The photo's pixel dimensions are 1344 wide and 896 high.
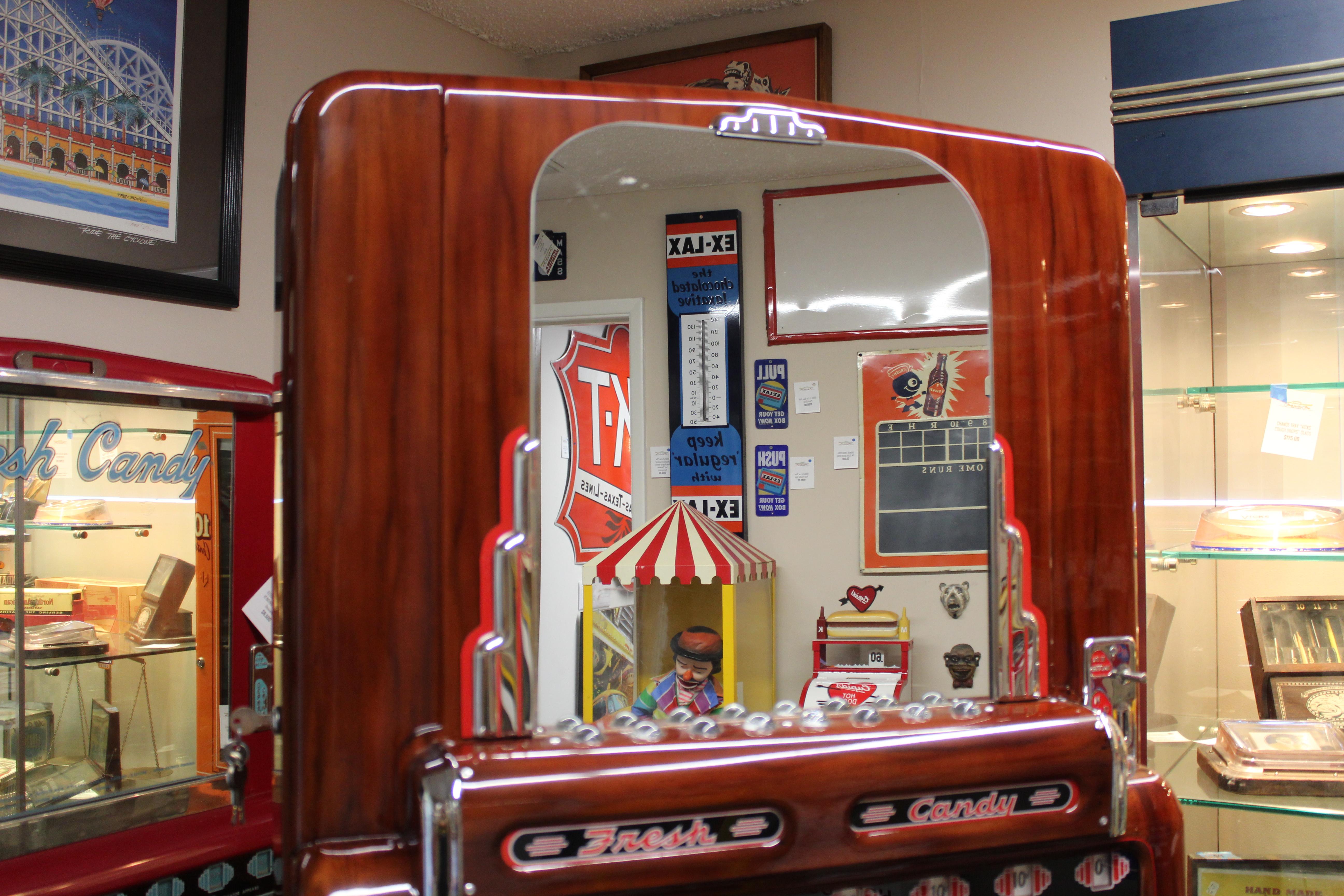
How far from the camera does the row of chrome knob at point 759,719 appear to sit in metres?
0.82

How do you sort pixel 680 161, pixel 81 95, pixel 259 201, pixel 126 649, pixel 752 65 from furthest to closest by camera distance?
1. pixel 752 65
2. pixel 259 201
3. pixel 81 95
4. pixel 126 649
5. pixel 680 161

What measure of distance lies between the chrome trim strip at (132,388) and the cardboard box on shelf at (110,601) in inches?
13.8

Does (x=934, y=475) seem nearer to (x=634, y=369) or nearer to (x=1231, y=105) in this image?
(x=634, y=369)

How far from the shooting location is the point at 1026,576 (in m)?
0.96

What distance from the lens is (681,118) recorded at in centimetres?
91

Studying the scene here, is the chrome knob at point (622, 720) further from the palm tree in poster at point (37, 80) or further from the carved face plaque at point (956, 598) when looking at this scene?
the palm tree in poster at point (37, 80)

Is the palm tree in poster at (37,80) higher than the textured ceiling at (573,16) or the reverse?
the reverse

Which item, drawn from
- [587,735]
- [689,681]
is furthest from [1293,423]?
[587,735]

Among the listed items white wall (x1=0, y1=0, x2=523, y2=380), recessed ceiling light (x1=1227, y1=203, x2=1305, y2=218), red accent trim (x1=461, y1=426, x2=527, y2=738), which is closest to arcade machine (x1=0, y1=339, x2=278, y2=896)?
white wall (x1=0, y1=0, x2=523, y2=380)

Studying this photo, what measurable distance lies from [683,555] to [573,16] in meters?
3.13

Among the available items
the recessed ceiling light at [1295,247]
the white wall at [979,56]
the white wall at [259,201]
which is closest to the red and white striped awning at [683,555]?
the recessed ceiling light at [1295,247]

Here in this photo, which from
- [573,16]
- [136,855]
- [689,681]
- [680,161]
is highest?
[573,16]

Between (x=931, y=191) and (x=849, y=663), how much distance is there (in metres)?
0.49

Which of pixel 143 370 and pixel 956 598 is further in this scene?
pixel 143 370
